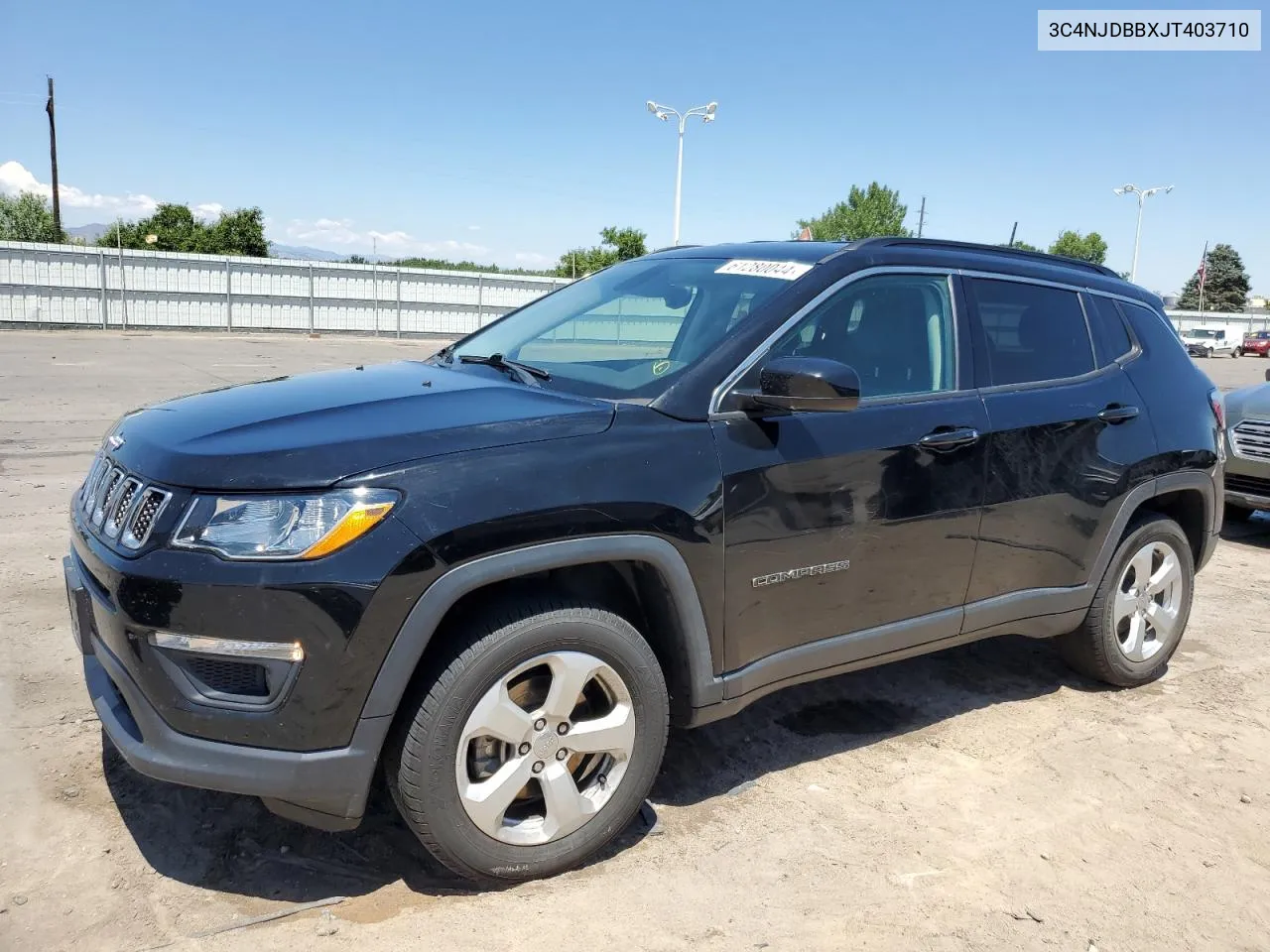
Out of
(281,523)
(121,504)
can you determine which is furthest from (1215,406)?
(121,504)


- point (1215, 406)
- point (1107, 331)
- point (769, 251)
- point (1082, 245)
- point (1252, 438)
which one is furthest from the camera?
point (1082, 245)

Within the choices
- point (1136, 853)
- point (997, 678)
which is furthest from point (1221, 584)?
point (1136, 853)

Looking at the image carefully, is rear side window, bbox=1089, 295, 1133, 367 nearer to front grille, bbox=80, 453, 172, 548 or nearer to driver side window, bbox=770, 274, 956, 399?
driver side window, bbox=770, 274, 956, 399

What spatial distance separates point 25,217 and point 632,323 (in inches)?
2525

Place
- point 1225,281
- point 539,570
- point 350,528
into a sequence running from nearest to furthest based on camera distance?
1. point 350,528
2. point 539,570
3. point 1225,281

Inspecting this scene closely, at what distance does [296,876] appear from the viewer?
9.10ft

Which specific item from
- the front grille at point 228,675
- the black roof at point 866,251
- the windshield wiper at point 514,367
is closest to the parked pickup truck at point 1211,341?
the black roof at point 866,251

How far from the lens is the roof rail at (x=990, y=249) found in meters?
3.59

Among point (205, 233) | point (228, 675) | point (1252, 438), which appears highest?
point (205, 233)

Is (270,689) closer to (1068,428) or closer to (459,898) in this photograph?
(459,898)

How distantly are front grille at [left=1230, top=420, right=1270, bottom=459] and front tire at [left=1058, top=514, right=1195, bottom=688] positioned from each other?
141 inches

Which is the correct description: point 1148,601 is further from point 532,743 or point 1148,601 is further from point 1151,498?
point 532,743

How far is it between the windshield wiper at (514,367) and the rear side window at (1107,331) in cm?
239

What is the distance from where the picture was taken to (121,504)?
261cm
